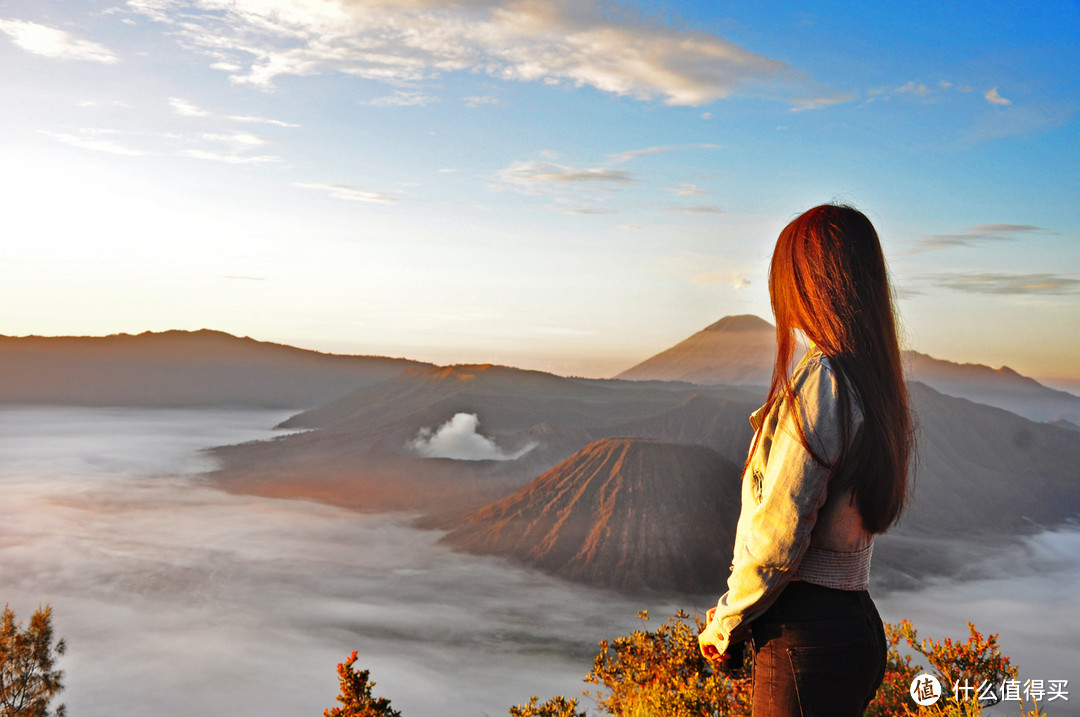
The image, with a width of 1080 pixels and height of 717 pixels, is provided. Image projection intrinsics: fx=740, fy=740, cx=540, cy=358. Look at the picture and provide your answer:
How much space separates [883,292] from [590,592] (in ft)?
184

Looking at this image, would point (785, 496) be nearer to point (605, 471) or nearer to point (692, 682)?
point (692, 682)

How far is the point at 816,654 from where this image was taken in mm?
1697

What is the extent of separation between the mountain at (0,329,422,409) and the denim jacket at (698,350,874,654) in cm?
18139

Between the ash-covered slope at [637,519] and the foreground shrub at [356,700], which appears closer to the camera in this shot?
the foreground shrub at [356,700]

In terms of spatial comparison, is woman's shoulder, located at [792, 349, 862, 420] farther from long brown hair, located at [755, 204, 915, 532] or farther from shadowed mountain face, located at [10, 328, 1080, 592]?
shadowed mountain face, located at [10, 328, 1080, 592]

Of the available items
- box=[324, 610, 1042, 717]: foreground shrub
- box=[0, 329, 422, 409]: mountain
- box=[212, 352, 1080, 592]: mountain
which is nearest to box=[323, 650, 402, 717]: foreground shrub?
box=[324, 610, 1042, 717]: foreground shrub

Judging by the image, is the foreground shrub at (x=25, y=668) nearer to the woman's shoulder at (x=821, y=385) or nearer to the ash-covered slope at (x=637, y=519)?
the woman's shoulder at (x=821, y=385)

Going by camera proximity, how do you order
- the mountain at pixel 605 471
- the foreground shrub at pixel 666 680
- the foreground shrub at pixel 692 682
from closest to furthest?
the foreground shrub at pixel 692 682 → the foreground shrub at pixel 666 680 → the mountain at pixel 605 471

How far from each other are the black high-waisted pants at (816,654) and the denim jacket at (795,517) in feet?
0.14

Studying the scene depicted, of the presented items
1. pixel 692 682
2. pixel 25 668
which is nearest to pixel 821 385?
pixel 692 682

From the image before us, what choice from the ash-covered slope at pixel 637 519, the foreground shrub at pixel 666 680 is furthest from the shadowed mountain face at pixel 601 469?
the foreground shrub at pixel 666 680

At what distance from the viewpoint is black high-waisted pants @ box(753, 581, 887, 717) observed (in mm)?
1699

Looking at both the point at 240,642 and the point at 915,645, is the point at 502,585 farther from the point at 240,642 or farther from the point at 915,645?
the point at 915,645

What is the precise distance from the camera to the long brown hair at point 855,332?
1.72 meters
